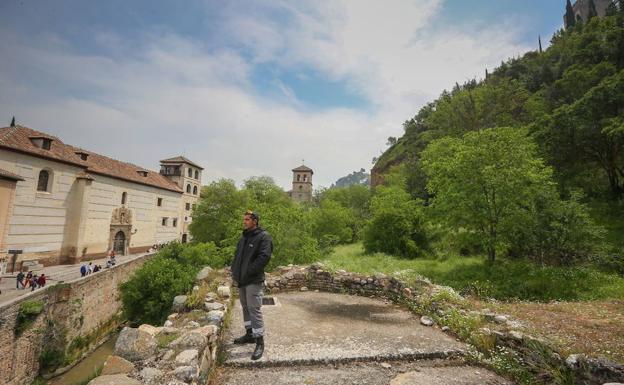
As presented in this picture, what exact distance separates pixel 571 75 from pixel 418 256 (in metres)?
26.3

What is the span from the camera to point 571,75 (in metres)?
28.9

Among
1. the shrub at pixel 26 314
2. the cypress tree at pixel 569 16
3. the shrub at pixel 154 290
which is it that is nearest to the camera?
the shrub at pixel 26 314

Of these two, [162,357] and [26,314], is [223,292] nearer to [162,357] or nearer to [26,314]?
[162,357]

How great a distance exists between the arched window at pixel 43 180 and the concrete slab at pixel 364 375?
92.5 feet

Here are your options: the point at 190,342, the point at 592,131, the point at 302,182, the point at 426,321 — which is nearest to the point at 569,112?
the point at 592,131

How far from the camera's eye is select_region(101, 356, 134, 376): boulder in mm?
3145

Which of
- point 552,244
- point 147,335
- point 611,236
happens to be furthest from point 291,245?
point 611,236

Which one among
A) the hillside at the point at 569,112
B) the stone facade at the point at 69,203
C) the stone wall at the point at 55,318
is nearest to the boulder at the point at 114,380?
the stone wall at the point at 55,318

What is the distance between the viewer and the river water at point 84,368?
A: 13256mm

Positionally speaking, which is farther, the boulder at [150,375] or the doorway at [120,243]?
the doorway at [120,243]

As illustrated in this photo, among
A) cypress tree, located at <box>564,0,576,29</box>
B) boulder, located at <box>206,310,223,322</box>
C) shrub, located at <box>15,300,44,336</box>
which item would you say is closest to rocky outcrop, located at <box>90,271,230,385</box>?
boulder, located at <box>206,310,223,322</box>

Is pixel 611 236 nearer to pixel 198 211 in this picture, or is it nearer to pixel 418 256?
pixel 418 256

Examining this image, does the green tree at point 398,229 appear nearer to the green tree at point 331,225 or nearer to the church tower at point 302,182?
the green tree at point 331,225

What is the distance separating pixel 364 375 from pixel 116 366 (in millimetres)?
3054
